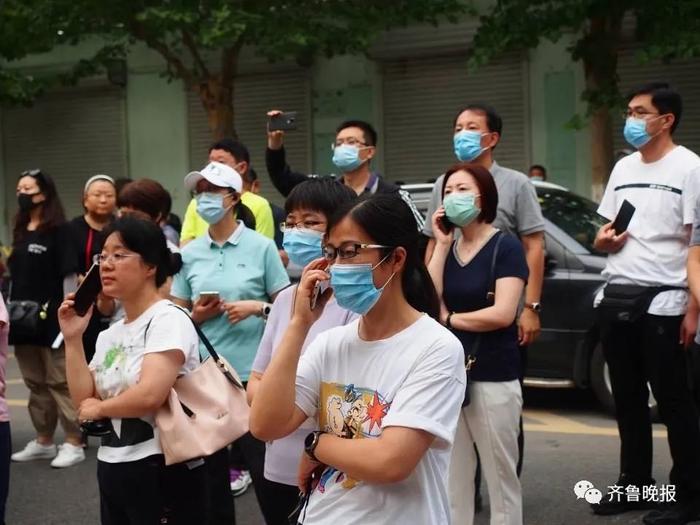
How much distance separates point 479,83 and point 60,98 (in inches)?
347

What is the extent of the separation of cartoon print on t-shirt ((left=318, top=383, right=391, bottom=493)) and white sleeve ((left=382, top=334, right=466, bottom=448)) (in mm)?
52

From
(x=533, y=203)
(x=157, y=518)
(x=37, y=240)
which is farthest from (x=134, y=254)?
(x=37, y=240)

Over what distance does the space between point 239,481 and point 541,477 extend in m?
1.81

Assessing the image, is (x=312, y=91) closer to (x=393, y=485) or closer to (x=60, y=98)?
(x=60, y=98)

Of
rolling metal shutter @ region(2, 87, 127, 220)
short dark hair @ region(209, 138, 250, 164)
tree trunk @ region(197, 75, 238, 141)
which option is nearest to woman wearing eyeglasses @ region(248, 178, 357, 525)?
short dark hair @ region(209, 138, 250, 164)

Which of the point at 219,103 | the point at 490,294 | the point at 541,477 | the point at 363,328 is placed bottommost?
the point at 541,477

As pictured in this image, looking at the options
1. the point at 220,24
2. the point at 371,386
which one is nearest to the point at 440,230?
the point at 371,386

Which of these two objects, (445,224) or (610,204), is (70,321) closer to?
(445,224)

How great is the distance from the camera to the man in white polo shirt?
17.5 ft

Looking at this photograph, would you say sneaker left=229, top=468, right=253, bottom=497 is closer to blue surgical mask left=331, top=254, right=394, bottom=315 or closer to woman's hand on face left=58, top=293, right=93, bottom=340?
woman's hand on face left=58, top=293, right=93, bottom=340

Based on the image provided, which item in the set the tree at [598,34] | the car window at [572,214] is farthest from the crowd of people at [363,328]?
the tree at [598,34]

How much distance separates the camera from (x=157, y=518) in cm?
394

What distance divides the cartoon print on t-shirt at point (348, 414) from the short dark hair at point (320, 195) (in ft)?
3.45

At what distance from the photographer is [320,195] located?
12.8 ft
